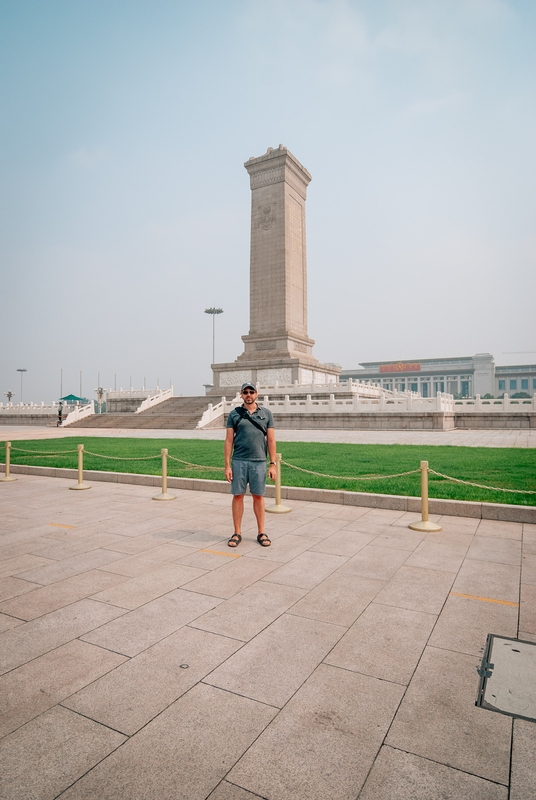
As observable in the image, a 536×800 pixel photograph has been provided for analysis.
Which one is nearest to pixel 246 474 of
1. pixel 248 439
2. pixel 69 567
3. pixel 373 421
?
pixel 248 439

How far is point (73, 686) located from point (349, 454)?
468 inches

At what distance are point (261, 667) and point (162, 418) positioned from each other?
30.1m

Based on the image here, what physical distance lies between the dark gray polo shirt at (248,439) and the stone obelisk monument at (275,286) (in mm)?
31086

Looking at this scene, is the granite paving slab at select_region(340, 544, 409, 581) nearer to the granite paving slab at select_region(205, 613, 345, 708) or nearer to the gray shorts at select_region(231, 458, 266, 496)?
the granite paving slab at select_region(205, 613, 345, 708)

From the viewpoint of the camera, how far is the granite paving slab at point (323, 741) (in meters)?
2.08

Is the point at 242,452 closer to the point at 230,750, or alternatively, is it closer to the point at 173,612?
the point at 173,612

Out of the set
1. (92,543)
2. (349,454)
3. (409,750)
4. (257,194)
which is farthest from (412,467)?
(257,194)

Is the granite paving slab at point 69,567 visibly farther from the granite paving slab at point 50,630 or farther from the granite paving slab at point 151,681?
the granite paving slab at point 151,681

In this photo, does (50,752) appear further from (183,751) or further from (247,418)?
(247,418)

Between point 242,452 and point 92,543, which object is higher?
point 242,452

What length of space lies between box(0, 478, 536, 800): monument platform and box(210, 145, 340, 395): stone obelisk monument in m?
31.9

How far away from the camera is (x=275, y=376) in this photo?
3769 centimetres

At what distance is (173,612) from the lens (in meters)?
3.84

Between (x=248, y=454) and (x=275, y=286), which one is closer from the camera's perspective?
(x=248, y=454)
